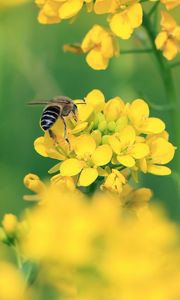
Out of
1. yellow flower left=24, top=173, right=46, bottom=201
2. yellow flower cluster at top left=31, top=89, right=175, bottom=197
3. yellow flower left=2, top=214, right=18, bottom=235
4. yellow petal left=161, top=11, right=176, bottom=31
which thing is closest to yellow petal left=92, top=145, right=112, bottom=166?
yellow flower cluster at top left=31, top=89, right=175, bottom=197

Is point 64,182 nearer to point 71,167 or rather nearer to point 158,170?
point 71,167

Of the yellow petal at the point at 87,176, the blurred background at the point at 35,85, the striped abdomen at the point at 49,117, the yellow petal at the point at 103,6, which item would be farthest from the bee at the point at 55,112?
the blurred background at the point at 35,85

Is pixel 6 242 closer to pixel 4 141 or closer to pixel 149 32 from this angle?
pixel 149 32

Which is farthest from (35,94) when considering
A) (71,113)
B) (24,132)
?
(71,113)

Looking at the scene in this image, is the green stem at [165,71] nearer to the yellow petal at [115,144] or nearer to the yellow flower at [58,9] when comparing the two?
the yellow flower at [58,9]

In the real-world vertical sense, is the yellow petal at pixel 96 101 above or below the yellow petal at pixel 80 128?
above

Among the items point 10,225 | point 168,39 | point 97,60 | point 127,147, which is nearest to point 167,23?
point 168,39
